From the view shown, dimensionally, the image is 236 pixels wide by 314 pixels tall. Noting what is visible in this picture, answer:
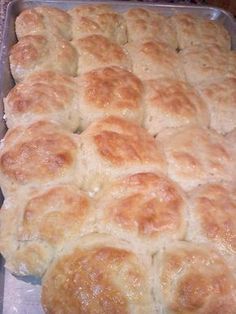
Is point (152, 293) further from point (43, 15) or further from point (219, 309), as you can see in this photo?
point (43, 15)

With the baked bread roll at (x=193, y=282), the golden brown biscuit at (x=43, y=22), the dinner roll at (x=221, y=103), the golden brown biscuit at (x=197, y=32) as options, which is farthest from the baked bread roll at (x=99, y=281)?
the golden brown biscuit at (x=197, y=32)

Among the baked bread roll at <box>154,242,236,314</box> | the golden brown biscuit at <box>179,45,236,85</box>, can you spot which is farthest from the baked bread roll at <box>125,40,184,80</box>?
the baked bread roll at <box>154,242,236,314</box>

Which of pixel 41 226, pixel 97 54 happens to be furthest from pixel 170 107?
pixel 41 226

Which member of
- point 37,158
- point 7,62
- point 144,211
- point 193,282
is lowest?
point 193,282

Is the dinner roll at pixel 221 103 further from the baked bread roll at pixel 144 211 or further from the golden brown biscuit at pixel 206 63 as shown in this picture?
the baked bread roll at pixel 144 211

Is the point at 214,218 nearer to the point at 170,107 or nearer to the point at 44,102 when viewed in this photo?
the point at 170,107
